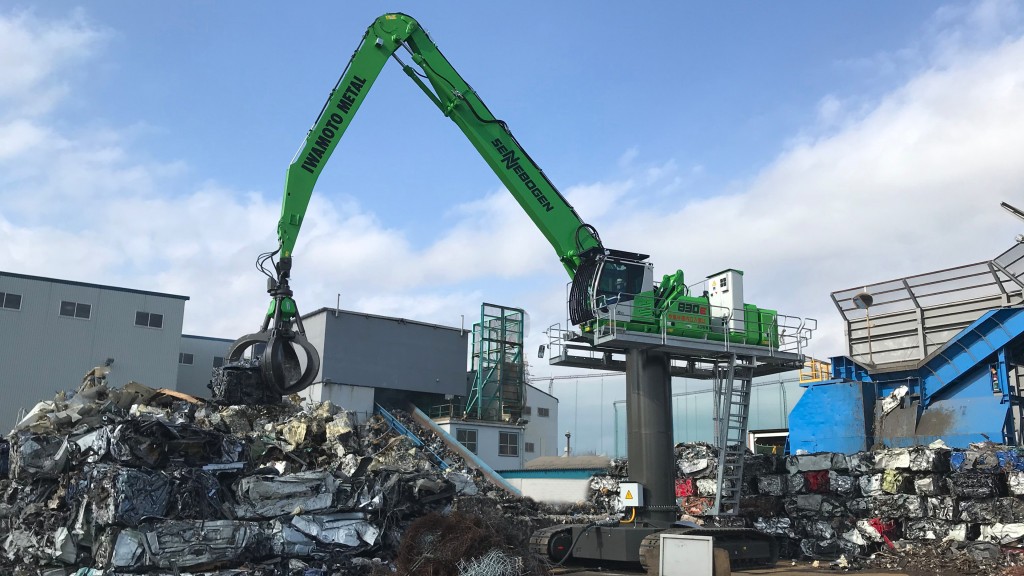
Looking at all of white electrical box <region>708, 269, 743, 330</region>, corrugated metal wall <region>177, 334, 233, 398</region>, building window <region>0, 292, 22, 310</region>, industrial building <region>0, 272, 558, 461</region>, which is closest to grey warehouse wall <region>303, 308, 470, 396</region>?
industrial building <region>0, 272, 558, 461</region>

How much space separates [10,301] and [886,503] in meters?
34.9

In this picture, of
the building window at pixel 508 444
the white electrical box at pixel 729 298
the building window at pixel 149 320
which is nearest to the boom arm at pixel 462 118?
the white electrical box at pixel 729 298

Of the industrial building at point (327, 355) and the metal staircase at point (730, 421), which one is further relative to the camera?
the industrial building at point (327, 355)

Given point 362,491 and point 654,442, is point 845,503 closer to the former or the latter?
point 654,442

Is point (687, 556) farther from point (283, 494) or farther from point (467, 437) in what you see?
point (467, 437)

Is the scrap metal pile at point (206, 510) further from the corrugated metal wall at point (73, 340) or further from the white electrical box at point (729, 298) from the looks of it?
the corrugated metal wall at point (73, 340)

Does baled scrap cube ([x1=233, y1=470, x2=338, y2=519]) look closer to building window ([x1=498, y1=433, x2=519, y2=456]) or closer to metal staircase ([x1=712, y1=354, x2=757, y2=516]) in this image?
metal staircase ([x1=712, y1=354, x2=757, y2=516])

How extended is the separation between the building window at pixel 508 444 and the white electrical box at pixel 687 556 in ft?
77.8

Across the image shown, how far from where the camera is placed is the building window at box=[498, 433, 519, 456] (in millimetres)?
36969

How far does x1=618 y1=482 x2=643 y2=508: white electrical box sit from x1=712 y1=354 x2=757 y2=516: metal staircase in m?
2.52

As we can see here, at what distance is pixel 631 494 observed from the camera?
1741cm

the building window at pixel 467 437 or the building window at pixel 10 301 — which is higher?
the building window at pixel 10 301

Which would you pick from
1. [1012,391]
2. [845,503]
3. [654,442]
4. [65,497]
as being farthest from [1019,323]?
[65,497]

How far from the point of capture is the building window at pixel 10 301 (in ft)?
112
